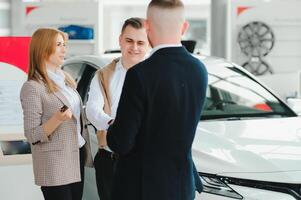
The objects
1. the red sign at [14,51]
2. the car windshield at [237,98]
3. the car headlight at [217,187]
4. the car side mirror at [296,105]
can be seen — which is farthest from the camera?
the car side mirror at [296,105]

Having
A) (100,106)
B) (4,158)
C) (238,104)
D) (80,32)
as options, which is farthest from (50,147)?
(80,32)

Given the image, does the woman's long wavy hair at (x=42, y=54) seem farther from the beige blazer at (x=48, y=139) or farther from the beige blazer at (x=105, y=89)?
the beige blazer at (x=105, y=89)

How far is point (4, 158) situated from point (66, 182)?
2.54 ft

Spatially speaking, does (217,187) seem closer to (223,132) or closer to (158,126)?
(223,132)

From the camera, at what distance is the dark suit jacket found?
210 centimetres

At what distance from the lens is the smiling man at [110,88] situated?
3.18m

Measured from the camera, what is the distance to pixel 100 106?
126 inches

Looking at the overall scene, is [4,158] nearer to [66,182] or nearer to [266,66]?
[66,182]

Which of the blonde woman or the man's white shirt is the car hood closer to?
the man's white shirt

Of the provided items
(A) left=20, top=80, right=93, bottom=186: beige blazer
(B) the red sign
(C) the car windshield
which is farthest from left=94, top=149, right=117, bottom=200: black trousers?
(C) the car windshield

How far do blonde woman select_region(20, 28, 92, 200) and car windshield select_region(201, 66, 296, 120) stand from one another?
1243 millimetres

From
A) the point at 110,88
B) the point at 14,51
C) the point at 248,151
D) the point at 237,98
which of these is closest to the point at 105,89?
the point at 110,88

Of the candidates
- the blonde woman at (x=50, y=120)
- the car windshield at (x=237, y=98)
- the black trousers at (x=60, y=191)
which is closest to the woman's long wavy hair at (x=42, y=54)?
the blonde woman at (x=50, y=120)

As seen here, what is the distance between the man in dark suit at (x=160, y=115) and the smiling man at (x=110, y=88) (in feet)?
3.07
